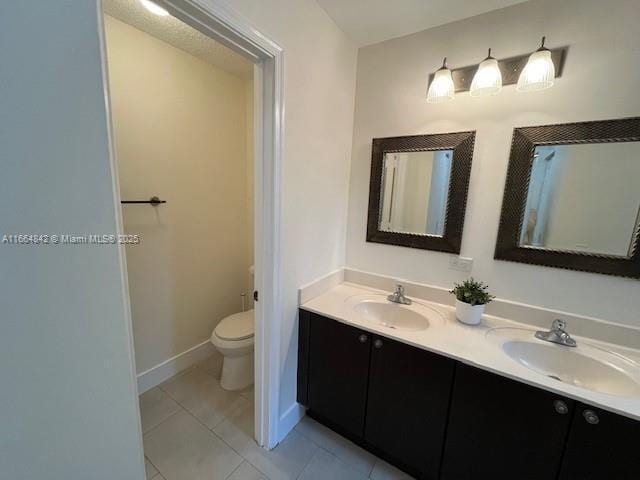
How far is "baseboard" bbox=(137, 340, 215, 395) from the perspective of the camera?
1864 millimetres

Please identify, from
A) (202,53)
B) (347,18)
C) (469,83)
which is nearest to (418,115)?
(469,83)

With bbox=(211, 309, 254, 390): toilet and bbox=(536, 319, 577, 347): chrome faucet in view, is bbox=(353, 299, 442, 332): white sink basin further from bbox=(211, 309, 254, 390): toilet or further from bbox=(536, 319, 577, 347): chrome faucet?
bbox=(211, 309, 254, 390): toilet

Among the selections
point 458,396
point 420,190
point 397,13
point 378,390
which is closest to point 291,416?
point 378,390

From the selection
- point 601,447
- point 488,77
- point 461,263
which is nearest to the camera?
point 601,447

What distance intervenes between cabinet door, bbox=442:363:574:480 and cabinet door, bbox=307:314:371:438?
0.43m

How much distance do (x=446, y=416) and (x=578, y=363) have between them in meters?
0.63

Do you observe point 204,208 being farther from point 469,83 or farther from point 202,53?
point 469,83

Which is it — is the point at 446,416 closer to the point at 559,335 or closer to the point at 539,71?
the point at 559,335

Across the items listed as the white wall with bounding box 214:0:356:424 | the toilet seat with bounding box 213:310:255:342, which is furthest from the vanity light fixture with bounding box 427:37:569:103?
the toilet seat with bounding box 213:310:255:342

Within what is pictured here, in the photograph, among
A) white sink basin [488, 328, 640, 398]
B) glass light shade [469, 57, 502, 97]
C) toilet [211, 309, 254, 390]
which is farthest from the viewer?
toilet [211, 309, 254, 390]

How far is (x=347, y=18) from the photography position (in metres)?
1.43

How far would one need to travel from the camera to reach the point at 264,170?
1248mm

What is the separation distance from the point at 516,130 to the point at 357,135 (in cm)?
88

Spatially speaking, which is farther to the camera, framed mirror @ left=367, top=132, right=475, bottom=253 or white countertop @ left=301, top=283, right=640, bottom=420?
framed mirror @ left=367, top=132, right=475, bottom=253
